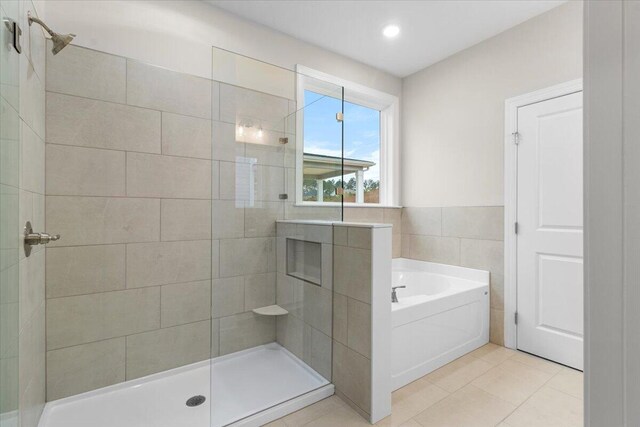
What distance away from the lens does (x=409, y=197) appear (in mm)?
3381

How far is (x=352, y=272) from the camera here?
5.94ft

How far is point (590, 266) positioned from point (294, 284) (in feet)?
5.72

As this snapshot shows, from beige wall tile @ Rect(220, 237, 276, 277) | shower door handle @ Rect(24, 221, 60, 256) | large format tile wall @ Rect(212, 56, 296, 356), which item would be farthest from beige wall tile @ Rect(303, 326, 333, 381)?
shower door handle @ Rect(24, 221, 60, 256)

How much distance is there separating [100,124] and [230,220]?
964 millimetres

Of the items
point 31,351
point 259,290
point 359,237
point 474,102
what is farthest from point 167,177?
point 474,102

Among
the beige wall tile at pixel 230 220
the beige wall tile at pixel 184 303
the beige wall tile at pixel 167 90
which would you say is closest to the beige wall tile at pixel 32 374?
the beige wall tile at pixel 184 303

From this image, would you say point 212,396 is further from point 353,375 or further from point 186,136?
point 186,136

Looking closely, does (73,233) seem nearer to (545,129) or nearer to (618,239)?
(618,239)

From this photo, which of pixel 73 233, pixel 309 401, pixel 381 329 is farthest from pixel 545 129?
pixel 73 233

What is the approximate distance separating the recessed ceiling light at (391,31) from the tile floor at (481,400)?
2713mm

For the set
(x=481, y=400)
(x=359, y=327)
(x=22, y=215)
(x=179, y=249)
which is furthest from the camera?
(x=179, y=249)

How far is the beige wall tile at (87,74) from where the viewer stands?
1748 mm

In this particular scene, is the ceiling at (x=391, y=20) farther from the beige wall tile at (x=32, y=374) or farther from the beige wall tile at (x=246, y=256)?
the beige wall tile at (x=32, y=374)

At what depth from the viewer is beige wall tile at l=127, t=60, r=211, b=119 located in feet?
6.50
